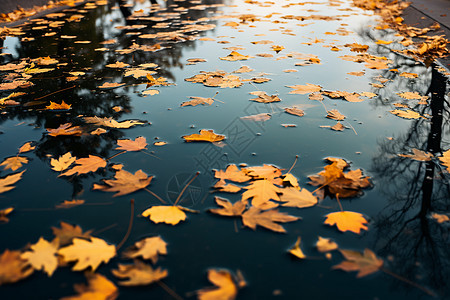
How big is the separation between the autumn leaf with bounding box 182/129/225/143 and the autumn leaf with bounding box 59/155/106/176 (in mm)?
550

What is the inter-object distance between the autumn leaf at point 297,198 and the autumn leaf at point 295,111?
0.99 m

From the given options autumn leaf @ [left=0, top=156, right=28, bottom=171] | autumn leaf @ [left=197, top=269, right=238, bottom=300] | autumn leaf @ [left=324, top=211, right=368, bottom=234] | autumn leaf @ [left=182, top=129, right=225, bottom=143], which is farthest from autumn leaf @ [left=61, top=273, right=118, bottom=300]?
autumn leaf @ [left=182, top=129, right=225, bottom=143]

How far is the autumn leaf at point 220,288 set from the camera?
1.15m

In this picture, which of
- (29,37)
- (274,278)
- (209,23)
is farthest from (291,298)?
(209,23)

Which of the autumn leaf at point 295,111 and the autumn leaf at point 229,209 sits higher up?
the autumn leaf at point 295,111

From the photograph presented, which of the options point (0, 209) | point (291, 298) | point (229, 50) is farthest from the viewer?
point (229, 50)

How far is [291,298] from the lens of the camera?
116 centimetres

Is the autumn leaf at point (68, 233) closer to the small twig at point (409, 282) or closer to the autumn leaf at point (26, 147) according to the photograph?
the autumn leaf at point (26, 147)

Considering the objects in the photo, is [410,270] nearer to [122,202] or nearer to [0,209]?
[122,202]

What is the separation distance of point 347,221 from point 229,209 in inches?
20.9

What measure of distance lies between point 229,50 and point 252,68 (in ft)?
2.93

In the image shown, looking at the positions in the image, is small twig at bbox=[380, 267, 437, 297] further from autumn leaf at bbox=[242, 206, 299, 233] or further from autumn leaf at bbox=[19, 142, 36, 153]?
autumn leaf at bbox=[19, 142, 36, 153]

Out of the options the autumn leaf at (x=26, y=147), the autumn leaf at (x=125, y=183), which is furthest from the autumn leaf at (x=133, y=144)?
the autumn leaf at (x=26, y=147)

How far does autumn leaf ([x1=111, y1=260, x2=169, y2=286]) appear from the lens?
3.92 feet
